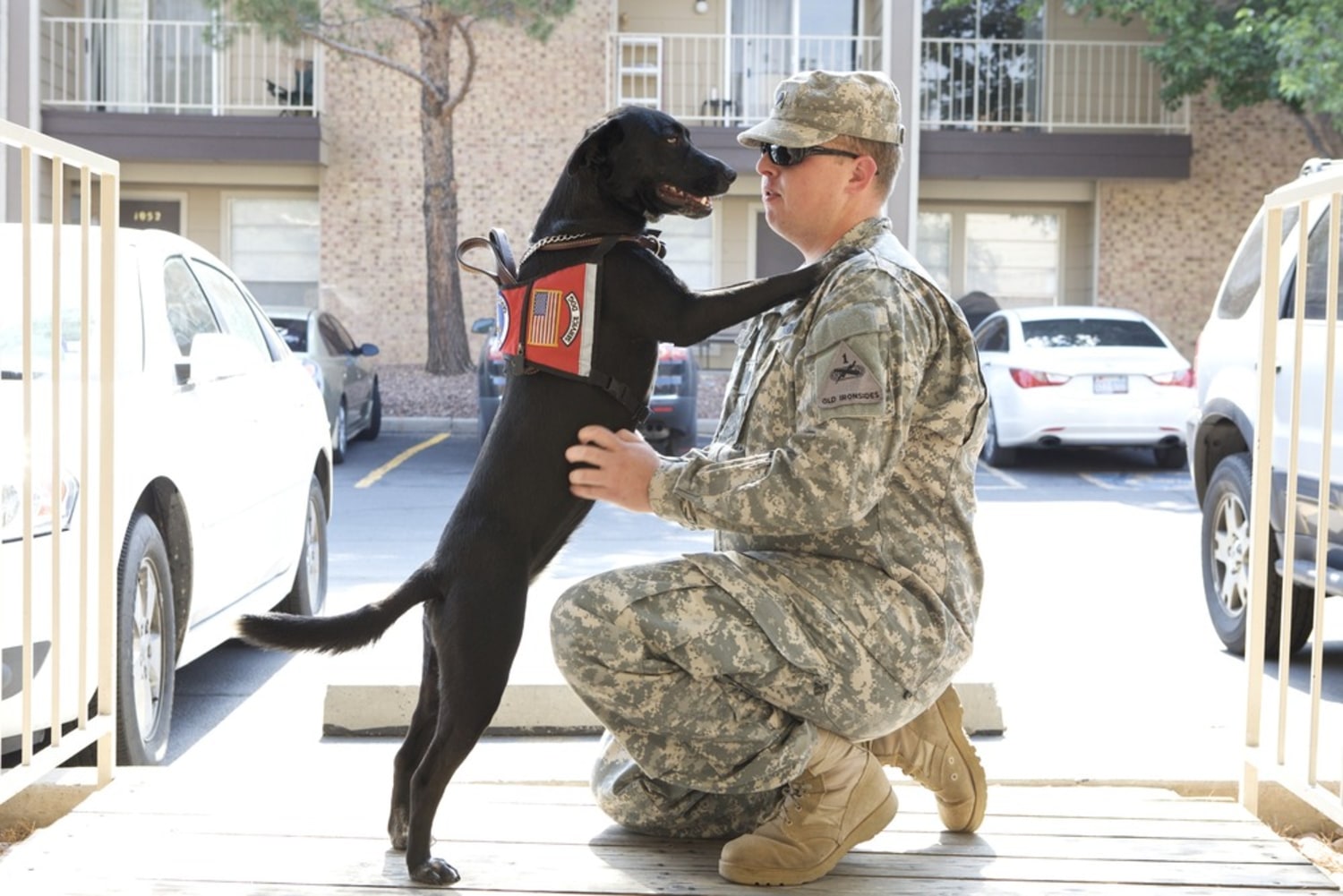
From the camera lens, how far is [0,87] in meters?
19.0

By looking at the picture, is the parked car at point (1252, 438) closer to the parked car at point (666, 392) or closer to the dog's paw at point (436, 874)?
the dog's paw at point (436, 874)

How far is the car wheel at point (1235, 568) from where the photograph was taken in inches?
245

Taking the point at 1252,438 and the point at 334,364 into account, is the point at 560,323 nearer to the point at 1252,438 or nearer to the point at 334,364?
the point at 1252,438

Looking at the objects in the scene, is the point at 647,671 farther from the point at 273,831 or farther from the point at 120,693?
the point at 120,693

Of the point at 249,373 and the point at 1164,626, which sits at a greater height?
the point at 249,373

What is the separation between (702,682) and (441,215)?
16661 millimetres

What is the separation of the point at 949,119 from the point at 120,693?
18722 millimetres

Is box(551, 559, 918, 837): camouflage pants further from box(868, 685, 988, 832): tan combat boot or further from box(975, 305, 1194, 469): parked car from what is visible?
box(975, 305, 1194, 469): parked car

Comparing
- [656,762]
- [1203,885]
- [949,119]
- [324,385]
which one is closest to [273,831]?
[656,762]

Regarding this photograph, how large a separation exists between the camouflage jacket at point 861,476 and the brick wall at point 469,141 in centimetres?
1838

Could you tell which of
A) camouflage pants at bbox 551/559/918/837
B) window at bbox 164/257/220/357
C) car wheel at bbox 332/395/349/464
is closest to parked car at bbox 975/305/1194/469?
car wheel at bbox 332/395/349/464

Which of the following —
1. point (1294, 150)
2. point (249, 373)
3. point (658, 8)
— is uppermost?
point (658, 8)

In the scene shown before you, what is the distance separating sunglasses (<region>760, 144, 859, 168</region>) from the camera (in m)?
3.23

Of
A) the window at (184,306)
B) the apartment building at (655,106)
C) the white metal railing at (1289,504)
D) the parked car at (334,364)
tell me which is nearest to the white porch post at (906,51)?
the apartment building at (655,106)
